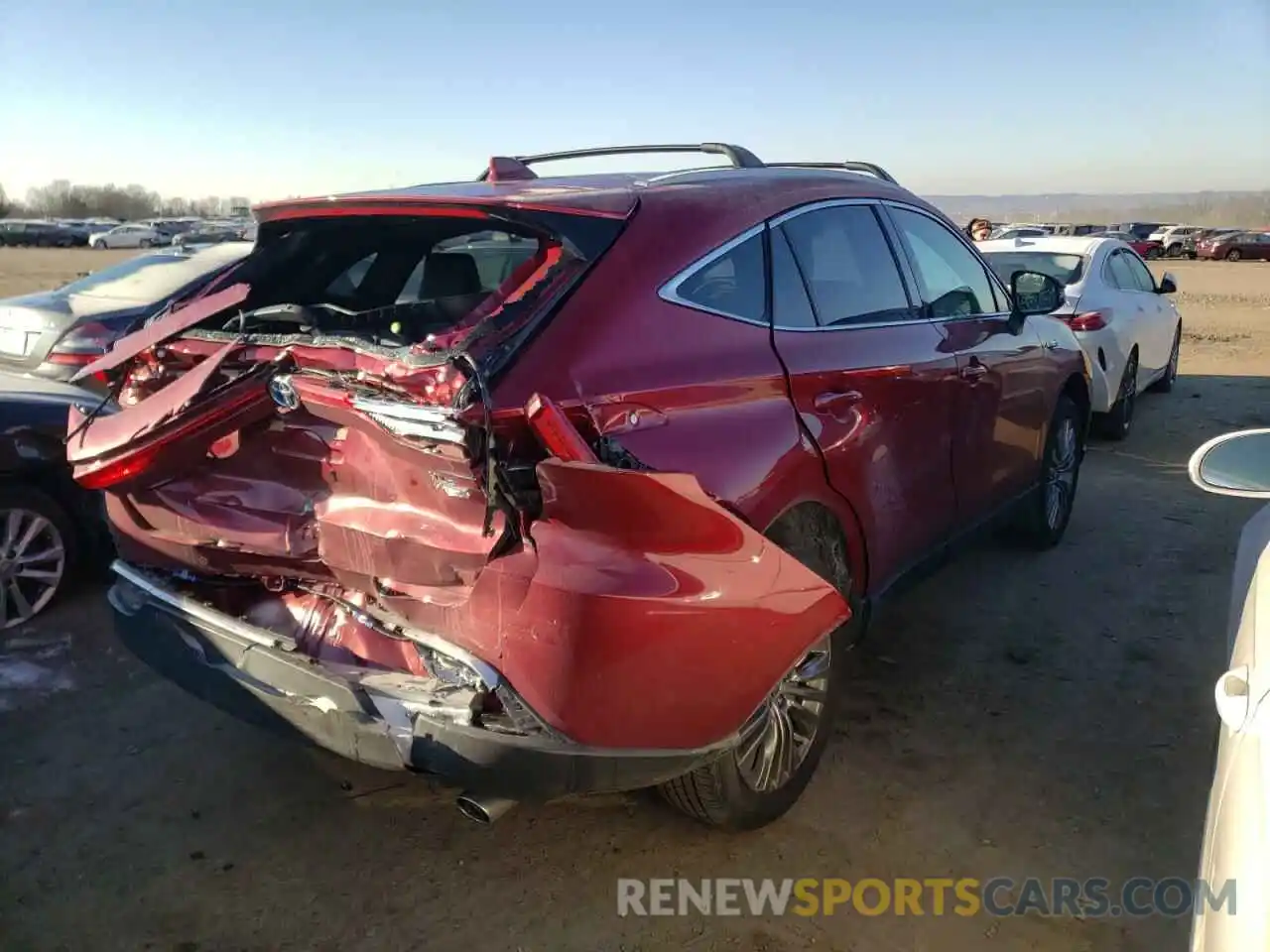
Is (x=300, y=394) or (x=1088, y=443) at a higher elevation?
(x=300, y=394)

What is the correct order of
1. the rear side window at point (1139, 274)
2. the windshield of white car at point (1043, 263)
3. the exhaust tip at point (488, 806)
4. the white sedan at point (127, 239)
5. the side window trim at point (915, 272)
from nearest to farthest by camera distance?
the exhaust tip at point (488, 806)
the side window trim at point (915, 272)
the windshield of white car at point (1043, 263)
the rear side window at point (1139, 274)
the white sedan at point (127, 239)

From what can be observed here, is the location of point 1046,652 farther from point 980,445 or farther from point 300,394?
point 300,394

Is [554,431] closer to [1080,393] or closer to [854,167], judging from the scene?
[854,167]

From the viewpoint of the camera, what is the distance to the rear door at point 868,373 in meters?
3.14

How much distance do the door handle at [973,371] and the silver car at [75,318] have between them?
3873 millimetres

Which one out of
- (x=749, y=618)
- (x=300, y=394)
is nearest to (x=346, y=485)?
(x=300, y=394)

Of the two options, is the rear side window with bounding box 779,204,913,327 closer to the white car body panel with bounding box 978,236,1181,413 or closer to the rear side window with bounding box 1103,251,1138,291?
the white car body panel with bounding box 978,236,1181,413

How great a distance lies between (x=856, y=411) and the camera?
327 centimetres

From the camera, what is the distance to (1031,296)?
4.89m

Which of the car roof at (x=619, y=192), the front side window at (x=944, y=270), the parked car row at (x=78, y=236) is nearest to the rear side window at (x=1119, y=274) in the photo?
the front side window at (x=944, y=270)

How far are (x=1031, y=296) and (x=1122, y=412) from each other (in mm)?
4272

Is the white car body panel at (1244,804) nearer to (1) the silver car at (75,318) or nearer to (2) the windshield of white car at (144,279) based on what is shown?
(1) the silver car at (75,318)

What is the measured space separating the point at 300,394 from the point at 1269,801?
2.26 metres

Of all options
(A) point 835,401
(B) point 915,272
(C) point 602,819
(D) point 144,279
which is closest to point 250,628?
(C) point 602,819
